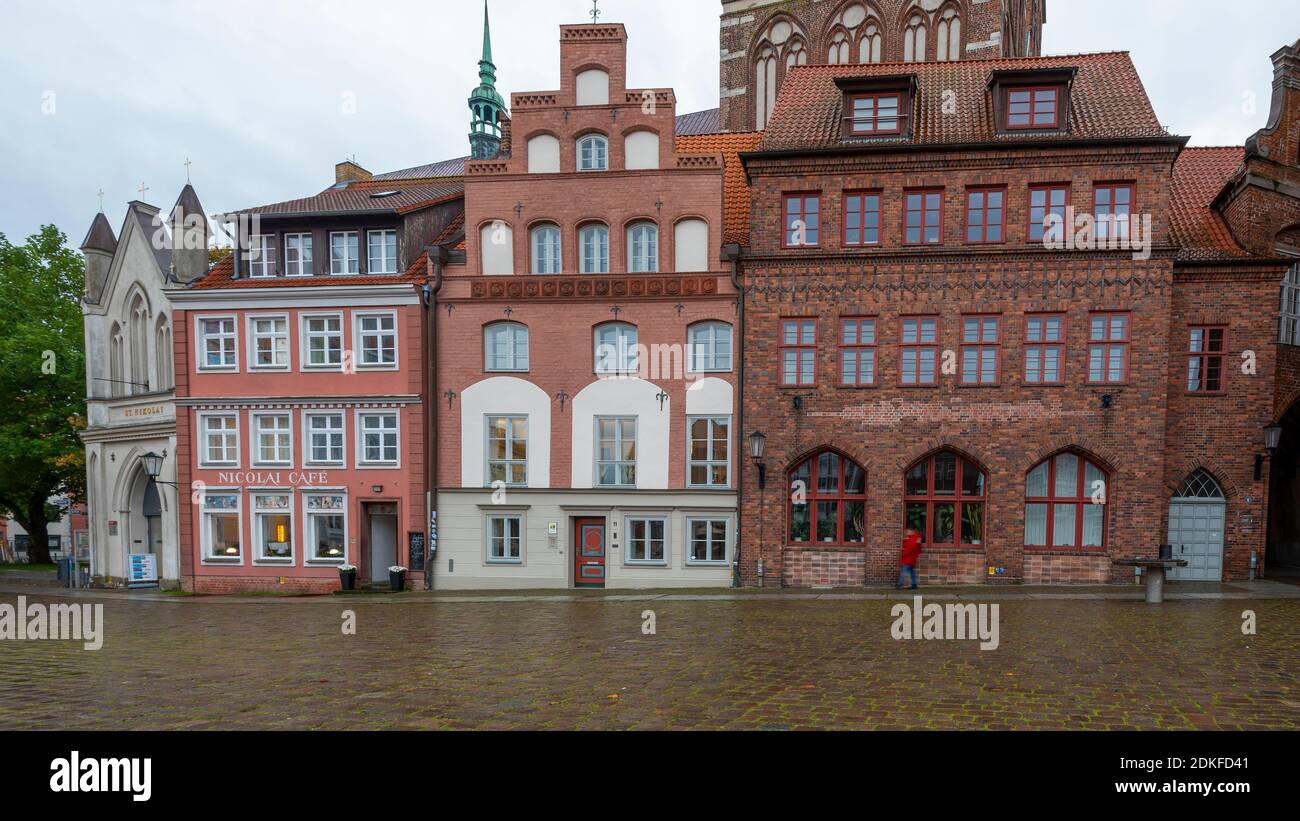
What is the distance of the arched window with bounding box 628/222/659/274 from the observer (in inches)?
797

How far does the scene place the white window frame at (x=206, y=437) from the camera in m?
21.9

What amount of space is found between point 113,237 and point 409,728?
2924cm

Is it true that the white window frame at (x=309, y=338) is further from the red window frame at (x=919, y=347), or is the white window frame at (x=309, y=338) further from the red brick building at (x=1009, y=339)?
the red window frame at (x=919, y=347)

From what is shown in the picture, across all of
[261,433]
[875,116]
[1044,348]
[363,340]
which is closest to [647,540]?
[363,340]

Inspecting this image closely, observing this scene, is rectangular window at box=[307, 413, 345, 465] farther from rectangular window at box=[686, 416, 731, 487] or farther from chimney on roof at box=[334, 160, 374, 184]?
chimney on roof at box=[334, 160, 374, 184]

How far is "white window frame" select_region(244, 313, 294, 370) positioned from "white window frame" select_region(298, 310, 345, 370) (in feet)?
1.38

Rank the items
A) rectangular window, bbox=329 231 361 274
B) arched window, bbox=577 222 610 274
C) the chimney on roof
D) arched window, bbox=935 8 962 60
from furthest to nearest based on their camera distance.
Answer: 1. the chimney on roof
2. arched window, bbox=935 8 962 60
3. rectangular window, bbox=329 231 361 274
4. arched window, bbox=577 222 610 274

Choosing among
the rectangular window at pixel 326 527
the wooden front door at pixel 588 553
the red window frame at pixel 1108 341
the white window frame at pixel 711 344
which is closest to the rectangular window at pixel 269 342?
the rectangular window at pixel 326 527

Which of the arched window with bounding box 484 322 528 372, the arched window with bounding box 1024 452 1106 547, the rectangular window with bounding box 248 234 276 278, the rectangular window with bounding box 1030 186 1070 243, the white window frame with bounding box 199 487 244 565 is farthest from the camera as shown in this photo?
the rectangular window with bounding box 248 234 276 278

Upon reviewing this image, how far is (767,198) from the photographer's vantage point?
1927 cm

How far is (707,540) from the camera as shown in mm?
19891

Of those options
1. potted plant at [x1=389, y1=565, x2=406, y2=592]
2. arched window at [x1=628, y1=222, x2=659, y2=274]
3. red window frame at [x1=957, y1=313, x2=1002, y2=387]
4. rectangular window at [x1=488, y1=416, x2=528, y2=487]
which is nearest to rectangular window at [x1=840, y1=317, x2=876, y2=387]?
red window frame at [x1=957, y1=313, x2=1002, y2=387]

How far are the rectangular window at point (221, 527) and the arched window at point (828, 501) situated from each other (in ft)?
57.8

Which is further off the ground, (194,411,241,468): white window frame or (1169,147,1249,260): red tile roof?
(1169,147,1249,260): red tile roof
